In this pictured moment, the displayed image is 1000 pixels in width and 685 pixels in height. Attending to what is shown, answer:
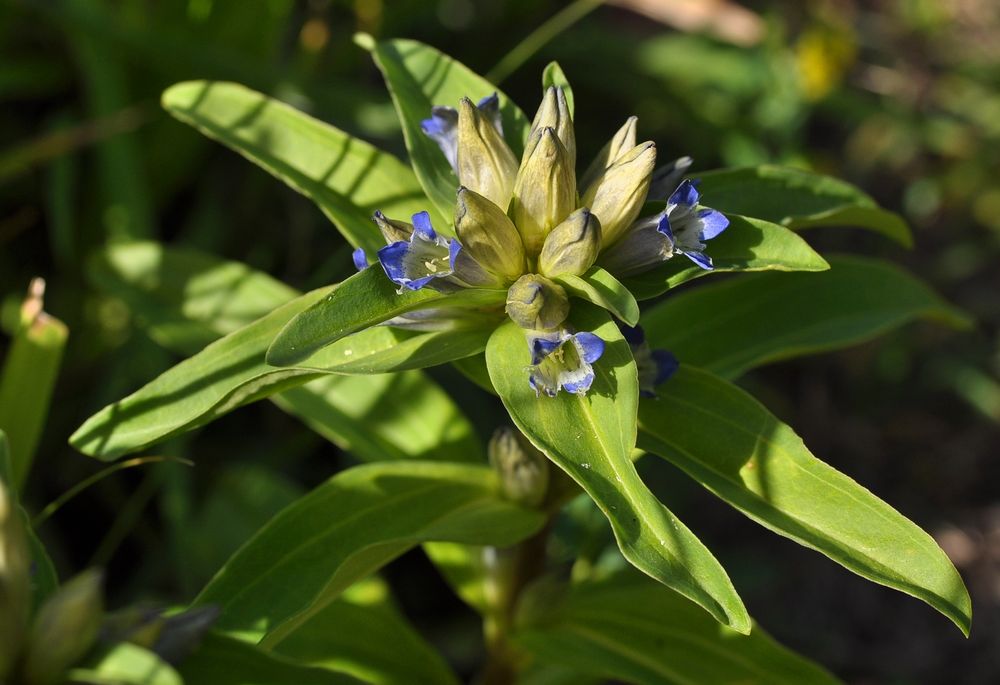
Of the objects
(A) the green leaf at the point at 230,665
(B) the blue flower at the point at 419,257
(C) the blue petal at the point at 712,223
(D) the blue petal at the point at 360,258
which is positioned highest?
(C) the blue petal at the point at 712,223

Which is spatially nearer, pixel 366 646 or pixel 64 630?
pixel 64 630

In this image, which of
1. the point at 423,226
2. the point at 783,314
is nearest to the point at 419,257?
the point at 423,226

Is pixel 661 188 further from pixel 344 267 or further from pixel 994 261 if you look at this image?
pixel 994 261

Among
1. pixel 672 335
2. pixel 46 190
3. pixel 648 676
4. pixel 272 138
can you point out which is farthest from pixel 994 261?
pixel 46 190

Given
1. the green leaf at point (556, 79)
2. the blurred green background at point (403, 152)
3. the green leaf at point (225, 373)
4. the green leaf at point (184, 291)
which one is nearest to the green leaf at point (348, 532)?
the green leaf at point (225, 373)

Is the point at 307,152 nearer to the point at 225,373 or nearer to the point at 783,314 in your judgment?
the point at 225,373

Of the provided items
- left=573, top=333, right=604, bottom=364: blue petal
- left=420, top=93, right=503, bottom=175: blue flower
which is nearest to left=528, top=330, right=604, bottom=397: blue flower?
left=573, top=333, right=604, bottom=364: blue petal

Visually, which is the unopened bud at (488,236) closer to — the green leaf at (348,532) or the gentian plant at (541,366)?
the gentian plant at (541,366)
